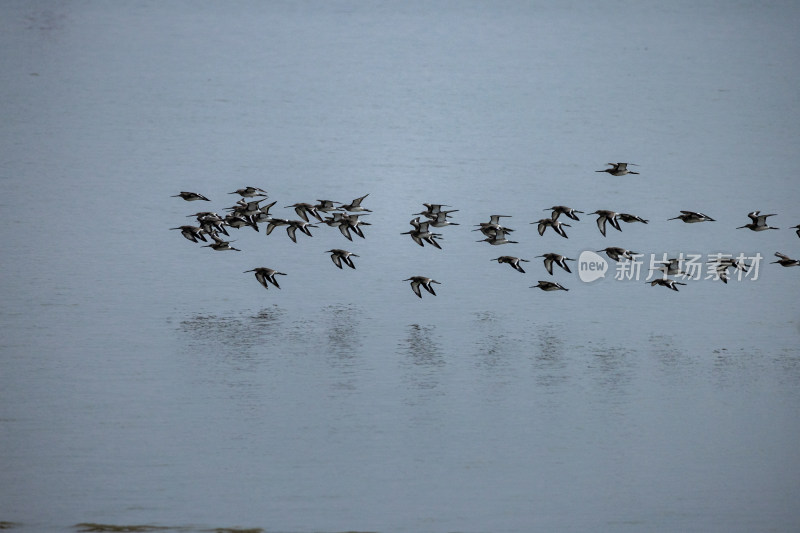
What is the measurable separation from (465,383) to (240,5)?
70.8m

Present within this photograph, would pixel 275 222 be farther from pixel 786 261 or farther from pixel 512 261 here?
pixel 786 261

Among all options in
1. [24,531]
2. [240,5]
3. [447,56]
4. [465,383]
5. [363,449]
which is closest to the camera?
[24,531]

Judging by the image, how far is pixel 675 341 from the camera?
107ft

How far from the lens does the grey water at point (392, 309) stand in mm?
23688

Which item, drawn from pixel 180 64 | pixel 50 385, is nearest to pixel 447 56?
pixel 180 64

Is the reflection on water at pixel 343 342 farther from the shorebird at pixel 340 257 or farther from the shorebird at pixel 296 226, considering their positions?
the shorebird at pixel 296 226

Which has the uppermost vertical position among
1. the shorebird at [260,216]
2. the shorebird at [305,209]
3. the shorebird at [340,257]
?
the shorebird at [305,209]

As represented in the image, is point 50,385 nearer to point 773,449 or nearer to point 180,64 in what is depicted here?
point 773,449

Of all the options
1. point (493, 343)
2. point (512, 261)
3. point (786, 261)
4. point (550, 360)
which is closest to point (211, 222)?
point (512, 261)

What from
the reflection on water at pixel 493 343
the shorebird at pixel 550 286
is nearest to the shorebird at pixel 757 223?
the shorebird at pixel 550 286

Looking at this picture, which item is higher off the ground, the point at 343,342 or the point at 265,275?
the point at 265,275

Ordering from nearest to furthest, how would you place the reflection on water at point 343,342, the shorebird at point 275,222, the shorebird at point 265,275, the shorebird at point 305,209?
the reflection on water at point 343,342, the shorebird at point 265,275, the shorebird at point 275,222, the shorebird at point 305,209

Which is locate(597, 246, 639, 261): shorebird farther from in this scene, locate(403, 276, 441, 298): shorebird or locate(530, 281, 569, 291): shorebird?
locate(403, 276, 441, 298): shorebird

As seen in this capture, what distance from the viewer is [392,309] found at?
34.3m
